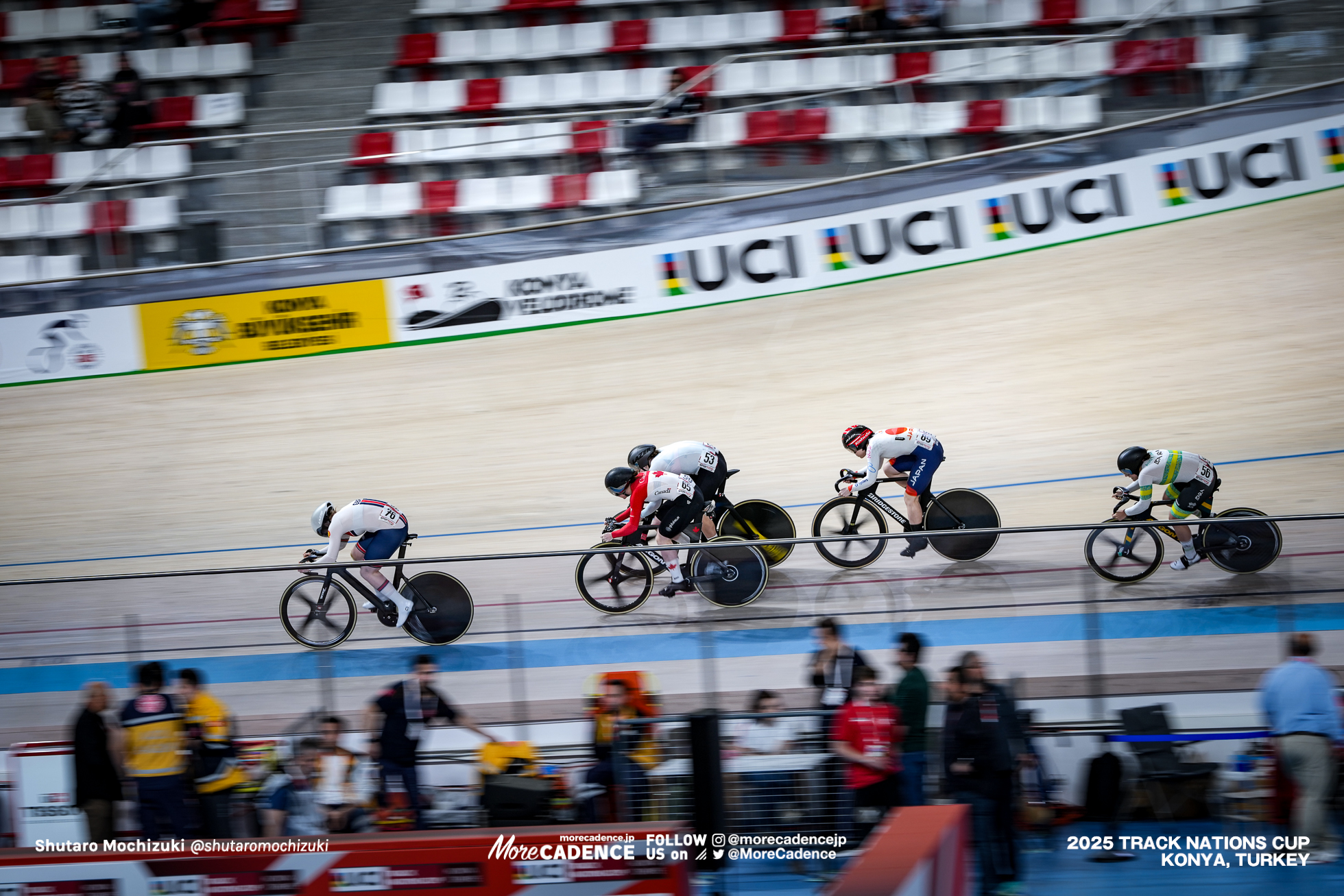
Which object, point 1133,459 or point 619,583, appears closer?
point 619,583

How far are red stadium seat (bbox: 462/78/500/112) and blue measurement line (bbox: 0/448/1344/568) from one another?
18.8 ft

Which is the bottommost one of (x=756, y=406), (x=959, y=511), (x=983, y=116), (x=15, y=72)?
(x=959, y=511)

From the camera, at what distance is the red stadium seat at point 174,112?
45.6ft

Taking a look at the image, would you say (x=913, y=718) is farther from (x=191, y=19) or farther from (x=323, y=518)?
(x=191, y=19)

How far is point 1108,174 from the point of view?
11320 millimetres

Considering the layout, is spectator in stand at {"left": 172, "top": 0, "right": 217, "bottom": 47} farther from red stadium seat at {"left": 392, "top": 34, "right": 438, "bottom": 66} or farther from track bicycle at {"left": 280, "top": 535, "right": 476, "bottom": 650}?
track bicycle at {"left": 280, "top": 535, "right": 476, "bottom": 650}

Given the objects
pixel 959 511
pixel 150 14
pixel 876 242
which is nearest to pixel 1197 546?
pixel 959 511

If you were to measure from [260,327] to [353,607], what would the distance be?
700 cm

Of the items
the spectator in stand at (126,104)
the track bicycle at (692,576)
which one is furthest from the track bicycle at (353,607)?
the spectator in stand at (126,104)

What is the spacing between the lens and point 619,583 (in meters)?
5.53

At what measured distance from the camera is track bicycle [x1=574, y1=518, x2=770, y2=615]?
18.0 feet

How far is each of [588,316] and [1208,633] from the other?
24.6ft

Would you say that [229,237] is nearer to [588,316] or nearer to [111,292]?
[111,292]

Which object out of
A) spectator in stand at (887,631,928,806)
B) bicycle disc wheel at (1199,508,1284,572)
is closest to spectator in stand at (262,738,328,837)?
spectator in stand at (887,631,928,806)
